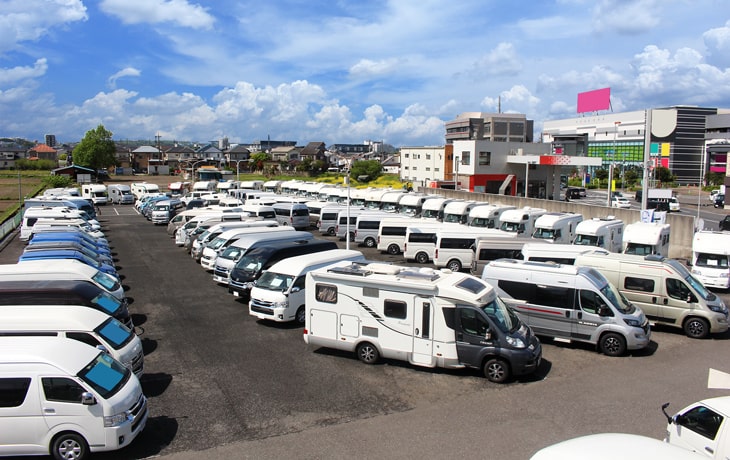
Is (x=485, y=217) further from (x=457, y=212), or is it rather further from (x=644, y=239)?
(x=644, y=239)

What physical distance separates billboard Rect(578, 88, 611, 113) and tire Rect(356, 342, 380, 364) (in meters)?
48.8

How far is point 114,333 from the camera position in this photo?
1103 centimetres

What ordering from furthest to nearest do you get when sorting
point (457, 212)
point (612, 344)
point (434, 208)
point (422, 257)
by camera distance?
point (434, 208) → point (457, 212) → point (422, 257) → point (612, 344)

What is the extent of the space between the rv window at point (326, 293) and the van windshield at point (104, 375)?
4734 mm

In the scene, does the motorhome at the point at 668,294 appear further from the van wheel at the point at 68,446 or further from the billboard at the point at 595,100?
the billboard at the point at 595,100

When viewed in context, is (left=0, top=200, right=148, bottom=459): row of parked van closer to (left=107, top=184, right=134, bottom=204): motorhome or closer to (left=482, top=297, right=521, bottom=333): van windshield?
(left=482, top=297, right=521, bottom=333): van windshield

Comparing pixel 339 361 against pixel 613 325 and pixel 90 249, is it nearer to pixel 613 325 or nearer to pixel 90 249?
pixel 613 325

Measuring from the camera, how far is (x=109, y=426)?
25.8 feet

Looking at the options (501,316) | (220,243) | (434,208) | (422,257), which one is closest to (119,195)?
(434,208)

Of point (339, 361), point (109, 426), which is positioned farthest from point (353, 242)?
point (109, 426)

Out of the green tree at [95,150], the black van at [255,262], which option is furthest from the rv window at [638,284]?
the green tree at [95,150]

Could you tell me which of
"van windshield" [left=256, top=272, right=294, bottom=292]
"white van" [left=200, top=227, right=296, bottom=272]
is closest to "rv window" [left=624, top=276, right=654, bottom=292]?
"van windshield" [left=256, top=272, right=294, bottom=292]

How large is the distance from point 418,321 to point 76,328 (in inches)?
275

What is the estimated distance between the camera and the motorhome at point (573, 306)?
1280 centimetres
